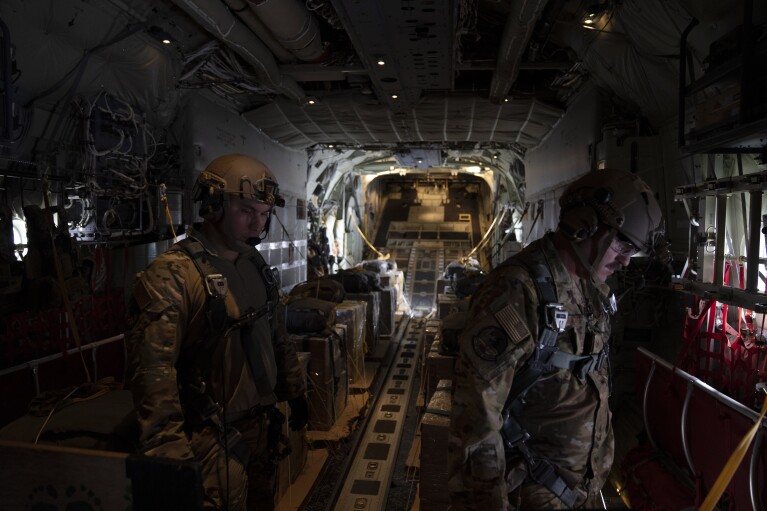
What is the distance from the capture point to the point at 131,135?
459cm

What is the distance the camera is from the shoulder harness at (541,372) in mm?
1894

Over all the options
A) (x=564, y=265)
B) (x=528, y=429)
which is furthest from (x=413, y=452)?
(x=564, y=265)

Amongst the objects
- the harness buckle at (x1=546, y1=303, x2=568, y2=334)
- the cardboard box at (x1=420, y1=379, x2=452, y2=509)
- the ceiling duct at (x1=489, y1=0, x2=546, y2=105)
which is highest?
the ceiling duct at (x1=489, y1=0, x2=546, y2=105)

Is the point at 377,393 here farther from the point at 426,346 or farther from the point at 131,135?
the point at 131,135

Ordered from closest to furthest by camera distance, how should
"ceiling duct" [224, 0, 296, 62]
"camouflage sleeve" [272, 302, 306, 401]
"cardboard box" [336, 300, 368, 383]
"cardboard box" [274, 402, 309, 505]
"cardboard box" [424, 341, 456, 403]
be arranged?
"camouflage sleeve" [272, 302, 306, 401] < "cardboard box" [274, 402, 309, 505] < "ceiling duct" [224, 0, 296, 62] < "cardboard box" [424, 341, 456, 403] < "cardboard box" [336, 300, 368, 383]

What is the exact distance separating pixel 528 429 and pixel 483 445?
0.39 meters

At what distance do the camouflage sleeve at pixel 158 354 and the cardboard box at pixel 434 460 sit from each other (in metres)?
1.65

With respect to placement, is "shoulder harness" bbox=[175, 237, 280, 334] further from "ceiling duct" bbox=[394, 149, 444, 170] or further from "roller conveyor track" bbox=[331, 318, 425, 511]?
"ceiling duct" bbox=[394, 149, 444, 170]

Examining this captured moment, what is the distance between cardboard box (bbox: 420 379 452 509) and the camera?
3.06 meters

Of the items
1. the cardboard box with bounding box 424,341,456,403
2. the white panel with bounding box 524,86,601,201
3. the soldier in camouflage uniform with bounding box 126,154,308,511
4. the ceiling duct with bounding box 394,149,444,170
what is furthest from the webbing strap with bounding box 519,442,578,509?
the ceiling duct with bounding box 394,149,444,170

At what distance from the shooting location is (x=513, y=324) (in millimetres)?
1829

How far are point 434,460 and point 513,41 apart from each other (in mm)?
3772

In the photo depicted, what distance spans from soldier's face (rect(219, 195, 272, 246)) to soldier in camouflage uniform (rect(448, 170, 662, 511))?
4.13 feet

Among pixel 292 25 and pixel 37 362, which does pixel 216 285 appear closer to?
pixel 37 362
